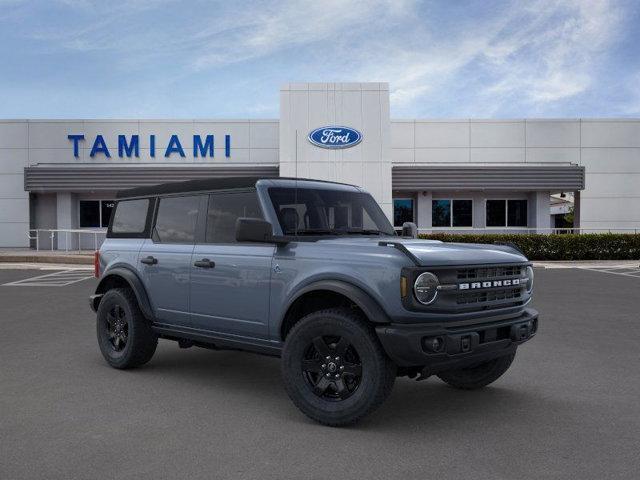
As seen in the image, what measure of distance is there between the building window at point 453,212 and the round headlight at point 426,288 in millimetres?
25814

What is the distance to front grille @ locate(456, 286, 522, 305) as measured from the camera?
4.59 meters

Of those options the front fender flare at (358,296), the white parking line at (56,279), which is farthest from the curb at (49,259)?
the front fender flare at (358,296)

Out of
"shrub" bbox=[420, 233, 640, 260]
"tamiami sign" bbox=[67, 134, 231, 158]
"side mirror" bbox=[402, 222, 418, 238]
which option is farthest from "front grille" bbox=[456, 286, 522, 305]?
"tamiami sign" bbox=[67, 134, 231, 158]

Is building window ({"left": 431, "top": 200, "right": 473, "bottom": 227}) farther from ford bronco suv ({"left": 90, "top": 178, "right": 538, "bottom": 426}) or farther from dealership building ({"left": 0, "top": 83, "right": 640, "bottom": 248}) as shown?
ford bronco suv ({"left": 90, "top": 178, "right": 538, "bottom": 426})

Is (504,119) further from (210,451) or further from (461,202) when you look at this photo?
(210,451)

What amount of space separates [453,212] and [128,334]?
25.0 metres

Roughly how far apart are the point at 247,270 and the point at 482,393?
2.33m

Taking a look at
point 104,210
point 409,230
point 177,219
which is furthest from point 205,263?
point 104,210

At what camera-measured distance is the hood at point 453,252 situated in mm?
4398

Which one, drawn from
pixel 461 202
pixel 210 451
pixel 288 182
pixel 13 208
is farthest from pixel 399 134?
pixel 210 451

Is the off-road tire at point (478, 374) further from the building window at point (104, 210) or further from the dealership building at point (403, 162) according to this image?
the building window at point (104, 210)

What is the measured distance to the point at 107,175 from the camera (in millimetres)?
28234

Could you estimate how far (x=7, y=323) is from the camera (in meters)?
9.57

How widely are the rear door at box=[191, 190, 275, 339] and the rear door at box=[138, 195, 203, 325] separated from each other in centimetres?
15
